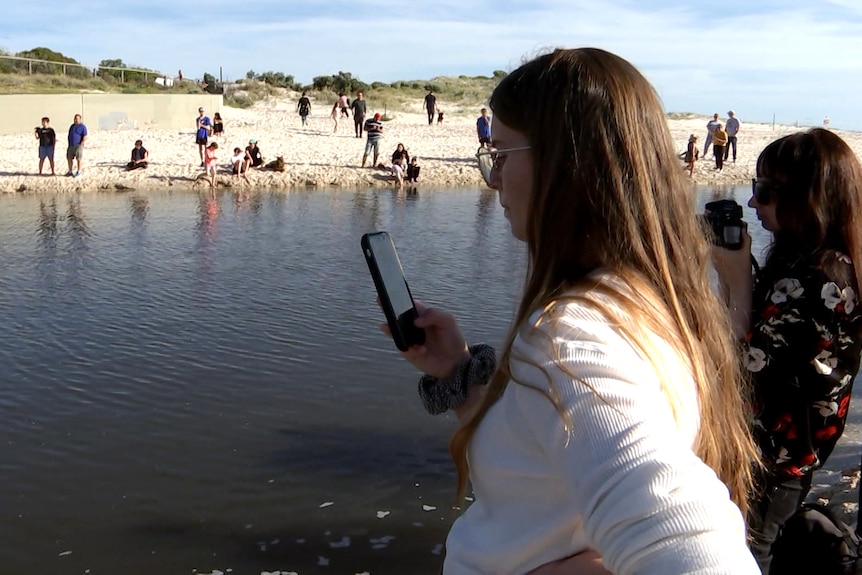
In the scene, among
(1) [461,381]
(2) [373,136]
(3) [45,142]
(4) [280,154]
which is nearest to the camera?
(1) [461,381]

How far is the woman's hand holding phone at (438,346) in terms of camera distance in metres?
2.15

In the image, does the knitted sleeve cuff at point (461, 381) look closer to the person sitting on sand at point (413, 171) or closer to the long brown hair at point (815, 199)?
the long brown hair at point (815, 199)

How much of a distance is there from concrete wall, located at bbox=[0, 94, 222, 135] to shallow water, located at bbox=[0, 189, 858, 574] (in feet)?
59.2

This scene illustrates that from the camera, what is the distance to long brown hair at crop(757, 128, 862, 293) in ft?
9.70

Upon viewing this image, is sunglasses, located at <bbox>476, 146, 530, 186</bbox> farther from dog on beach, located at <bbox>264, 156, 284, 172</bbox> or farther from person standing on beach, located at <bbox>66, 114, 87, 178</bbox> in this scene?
dog on beach, located at <bbox>264, 156, 284, 172</bbox>

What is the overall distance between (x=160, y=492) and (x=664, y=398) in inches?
222

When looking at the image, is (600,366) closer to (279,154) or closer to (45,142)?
(45,142)

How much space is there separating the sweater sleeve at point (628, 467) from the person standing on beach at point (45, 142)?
24.8 metres

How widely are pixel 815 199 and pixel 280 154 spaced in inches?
1059

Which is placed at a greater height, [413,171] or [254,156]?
[254,156]

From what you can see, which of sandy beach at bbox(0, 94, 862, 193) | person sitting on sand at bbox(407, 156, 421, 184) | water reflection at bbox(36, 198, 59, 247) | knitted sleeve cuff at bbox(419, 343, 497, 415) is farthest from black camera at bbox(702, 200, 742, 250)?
person sitting on sand at bbox(407, 156, 421, 184)

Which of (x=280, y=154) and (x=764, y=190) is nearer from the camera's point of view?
(x=764, y=190)

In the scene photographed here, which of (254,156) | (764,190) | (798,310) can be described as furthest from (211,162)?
(798,310)

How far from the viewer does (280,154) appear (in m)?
28.9
